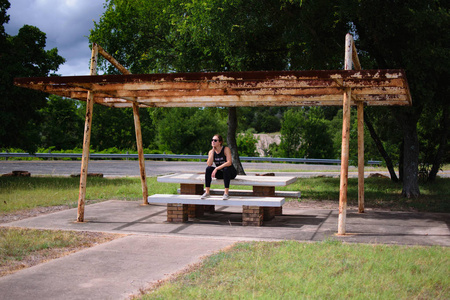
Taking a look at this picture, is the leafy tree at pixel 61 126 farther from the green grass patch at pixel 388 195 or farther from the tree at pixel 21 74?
the green grass patch at pixel 388 195

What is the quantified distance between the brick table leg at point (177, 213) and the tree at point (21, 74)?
435 inches

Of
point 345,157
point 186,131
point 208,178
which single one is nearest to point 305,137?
point 186,131

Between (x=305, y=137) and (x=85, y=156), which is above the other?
(x=305, y=137)

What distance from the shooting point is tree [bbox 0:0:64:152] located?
61.0 feet

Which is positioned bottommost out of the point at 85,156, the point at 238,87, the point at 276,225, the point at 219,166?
the point at 276,225

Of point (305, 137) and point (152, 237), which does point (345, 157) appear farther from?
point (305, 137)

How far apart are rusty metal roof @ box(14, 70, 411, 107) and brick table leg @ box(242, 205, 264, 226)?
233 centimetres

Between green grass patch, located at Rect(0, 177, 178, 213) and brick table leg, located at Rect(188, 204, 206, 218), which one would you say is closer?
brick table leg, located at Rect(188, 204, 206, 218)

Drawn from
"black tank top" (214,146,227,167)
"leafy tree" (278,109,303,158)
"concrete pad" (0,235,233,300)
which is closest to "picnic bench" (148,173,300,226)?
"black tank top" (214,146,227,167)

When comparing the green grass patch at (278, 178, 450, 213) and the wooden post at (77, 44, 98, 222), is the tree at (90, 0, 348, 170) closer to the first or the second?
the green grass patch at (278, 178, 450, 213)

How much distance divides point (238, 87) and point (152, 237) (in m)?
3.14

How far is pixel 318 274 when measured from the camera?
5.73m

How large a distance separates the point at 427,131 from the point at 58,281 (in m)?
19.9

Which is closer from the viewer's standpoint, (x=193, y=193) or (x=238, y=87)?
(x=238, y=87)
